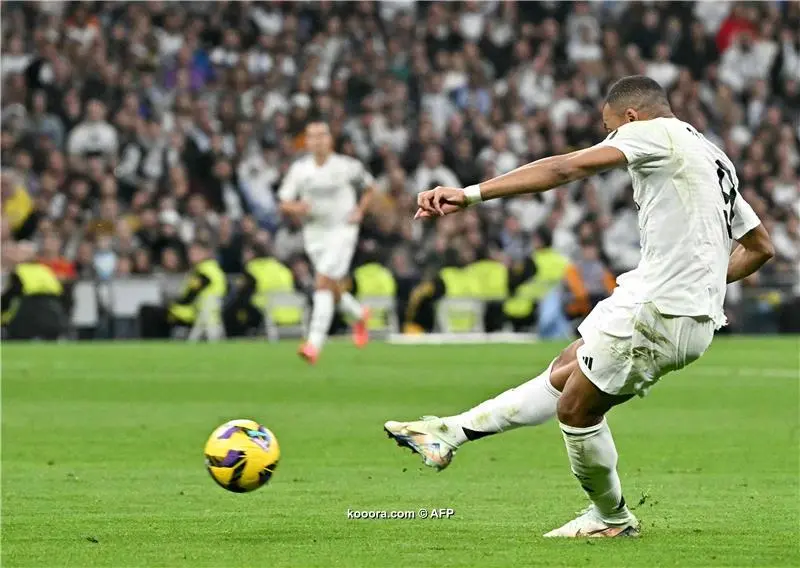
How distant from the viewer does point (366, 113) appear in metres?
29.9

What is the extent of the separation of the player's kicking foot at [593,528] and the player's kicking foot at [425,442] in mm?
627

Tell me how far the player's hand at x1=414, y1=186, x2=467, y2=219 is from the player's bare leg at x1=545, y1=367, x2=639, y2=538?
109 cm

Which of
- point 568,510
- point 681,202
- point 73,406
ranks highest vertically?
point 681,202

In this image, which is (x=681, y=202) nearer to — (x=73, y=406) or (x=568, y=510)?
(x=568, y=510)

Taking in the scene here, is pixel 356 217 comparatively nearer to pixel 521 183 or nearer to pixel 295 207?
pixel 295 207

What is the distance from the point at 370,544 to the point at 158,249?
19923mm

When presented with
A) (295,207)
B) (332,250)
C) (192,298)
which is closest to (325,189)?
(332,250)

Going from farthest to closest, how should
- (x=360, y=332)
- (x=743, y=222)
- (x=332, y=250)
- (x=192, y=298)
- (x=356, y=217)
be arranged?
(x=192, y=298)
(x=360, y=332)
(x=332, y=250)
(x=356, y=217)
(x=743, y=222)

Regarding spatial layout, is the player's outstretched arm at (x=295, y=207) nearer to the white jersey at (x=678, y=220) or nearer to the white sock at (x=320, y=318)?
the white sock at (x=320, y=318)

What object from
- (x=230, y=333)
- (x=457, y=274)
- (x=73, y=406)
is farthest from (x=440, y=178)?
(x=73, y=406)

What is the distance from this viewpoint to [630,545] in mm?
7527

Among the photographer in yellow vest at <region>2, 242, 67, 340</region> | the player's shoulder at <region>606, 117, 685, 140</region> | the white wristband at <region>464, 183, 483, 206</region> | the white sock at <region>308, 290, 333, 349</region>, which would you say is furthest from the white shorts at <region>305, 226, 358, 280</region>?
the white wristband at <region>464, 183, 483, 206</region>

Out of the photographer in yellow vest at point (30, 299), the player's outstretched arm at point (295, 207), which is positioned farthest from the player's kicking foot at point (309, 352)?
the photographer in yellow vest at point (30, 299)

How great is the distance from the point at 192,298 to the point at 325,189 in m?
5.93
